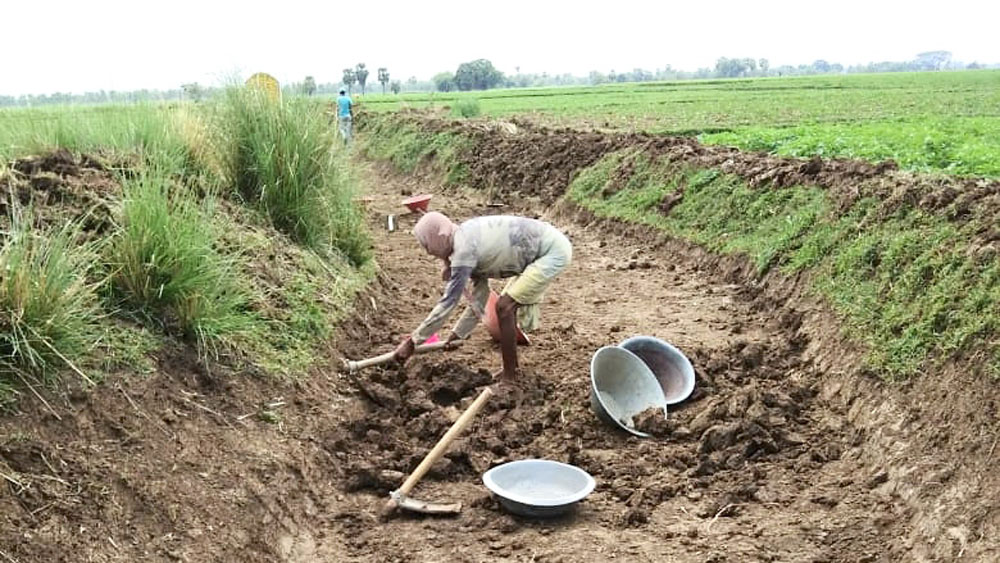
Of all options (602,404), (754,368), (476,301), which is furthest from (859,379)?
(476,301)

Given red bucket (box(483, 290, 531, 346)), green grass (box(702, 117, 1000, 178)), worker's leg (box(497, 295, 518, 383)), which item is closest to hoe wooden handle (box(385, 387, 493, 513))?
worker's leg (box(497, 295, 518, 383))

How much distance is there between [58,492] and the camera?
11.7 ft

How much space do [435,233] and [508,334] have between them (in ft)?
2.96

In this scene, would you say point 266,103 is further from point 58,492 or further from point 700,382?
point 58,492

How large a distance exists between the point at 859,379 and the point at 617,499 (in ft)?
6.33

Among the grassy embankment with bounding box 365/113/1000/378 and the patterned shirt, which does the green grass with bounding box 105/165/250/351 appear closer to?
the patterned shirt

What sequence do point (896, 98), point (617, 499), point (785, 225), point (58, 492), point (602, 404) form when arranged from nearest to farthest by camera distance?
point (58, 492)
point (617, 499)
point (602, 404)
point (785, 225)
point (896, 98)

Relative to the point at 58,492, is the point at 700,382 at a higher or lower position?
lower

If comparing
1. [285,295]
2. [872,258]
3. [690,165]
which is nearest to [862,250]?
[872,258]

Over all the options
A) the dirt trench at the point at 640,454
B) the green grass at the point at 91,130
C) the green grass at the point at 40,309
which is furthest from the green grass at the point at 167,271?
the green grass at the point at 91,130

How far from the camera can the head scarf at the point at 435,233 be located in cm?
605

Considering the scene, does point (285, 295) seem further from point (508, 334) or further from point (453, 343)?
point (508, 334)

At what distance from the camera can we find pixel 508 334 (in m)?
6.31

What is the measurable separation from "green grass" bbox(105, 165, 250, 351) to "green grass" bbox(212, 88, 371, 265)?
2283 mm
